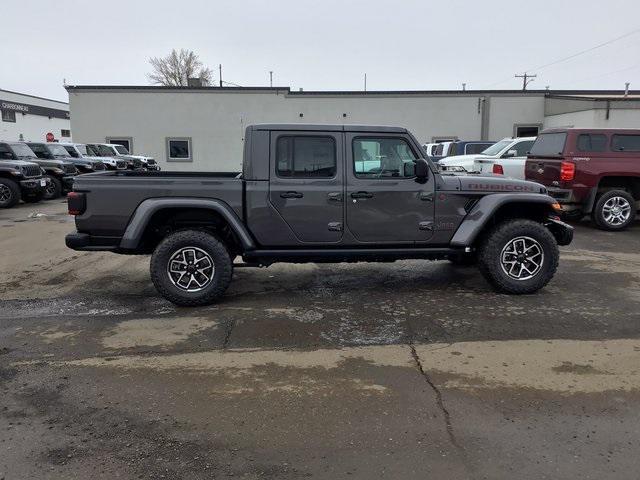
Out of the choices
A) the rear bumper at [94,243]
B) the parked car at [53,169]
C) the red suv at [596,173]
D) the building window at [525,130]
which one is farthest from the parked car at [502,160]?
the building window at [525,130]

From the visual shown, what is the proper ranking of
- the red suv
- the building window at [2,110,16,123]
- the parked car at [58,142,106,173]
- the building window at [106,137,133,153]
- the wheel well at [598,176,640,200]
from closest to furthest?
the red suv
the wheel well at [598,176,640,200]
the parked car at [58,142,106,173]
the building window at [106,137,133,153]
the building window at [2,110,16,123]

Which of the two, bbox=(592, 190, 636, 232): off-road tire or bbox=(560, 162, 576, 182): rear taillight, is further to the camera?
bbox=(592, 190, 636, 232): off-road tire

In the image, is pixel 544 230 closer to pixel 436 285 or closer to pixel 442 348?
pixel 436 285

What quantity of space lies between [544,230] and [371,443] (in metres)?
3.74

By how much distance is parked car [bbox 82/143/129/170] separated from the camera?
19948mm

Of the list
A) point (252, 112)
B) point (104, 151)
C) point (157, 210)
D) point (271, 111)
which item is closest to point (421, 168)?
point (157, 210)

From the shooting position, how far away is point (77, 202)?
17.3 feet

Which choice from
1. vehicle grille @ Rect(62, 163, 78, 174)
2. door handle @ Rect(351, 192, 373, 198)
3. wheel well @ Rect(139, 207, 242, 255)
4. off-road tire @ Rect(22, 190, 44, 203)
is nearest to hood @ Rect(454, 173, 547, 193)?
door handle @ Rect(351, 192, 373, 198)

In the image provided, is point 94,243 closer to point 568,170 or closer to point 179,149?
point 568,170

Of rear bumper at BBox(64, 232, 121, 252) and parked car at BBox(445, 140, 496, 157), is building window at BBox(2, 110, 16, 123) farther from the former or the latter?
rear bumper at BBox(64, 232, 121, 252)

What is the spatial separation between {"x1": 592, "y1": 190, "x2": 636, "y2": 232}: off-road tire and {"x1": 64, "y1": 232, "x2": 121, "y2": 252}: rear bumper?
8.96 m

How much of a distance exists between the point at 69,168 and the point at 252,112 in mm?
10252

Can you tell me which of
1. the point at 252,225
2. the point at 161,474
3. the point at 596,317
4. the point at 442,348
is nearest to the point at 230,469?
the point at 161,474

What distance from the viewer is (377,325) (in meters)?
4.98
